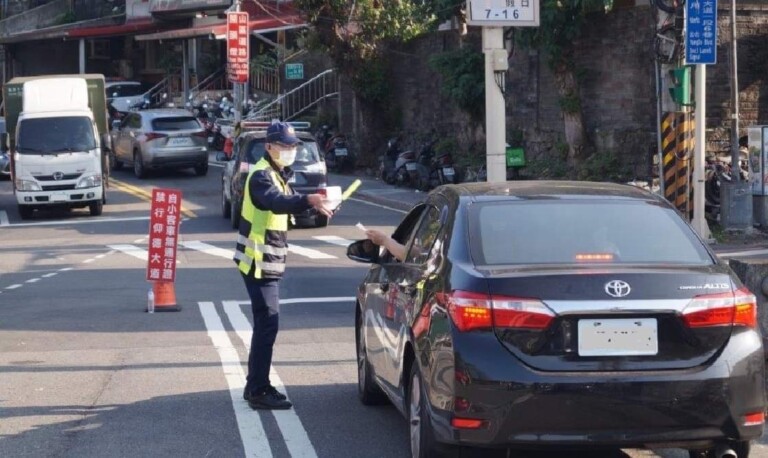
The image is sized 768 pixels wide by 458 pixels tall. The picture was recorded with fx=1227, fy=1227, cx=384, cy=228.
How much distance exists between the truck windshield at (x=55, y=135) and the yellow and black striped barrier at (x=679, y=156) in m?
12.5

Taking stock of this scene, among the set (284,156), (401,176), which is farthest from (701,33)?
(401,176)

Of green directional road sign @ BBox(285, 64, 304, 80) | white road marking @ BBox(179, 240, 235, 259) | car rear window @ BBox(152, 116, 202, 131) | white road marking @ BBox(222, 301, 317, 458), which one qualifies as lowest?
white road marking @ BBox(222, 301, 317, 458)

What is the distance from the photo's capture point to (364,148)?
34406 mm

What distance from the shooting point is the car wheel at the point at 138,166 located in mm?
33500

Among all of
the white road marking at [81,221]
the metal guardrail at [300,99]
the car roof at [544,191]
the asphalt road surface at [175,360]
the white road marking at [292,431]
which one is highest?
the metal guardrail at [300,99]

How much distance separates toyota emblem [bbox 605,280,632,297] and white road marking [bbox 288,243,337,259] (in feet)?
43.2

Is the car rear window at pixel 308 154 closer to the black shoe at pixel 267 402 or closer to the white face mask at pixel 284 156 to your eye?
the white face mask at pixel 284 156

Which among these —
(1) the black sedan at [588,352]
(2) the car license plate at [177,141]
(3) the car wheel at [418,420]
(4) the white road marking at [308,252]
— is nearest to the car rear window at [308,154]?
(4) the white road marking at [308,252]

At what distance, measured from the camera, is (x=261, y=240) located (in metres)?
8.28

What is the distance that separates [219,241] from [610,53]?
29.3 feet

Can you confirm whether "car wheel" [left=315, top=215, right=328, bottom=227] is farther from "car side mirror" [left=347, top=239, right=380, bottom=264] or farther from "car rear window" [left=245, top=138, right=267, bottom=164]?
"car side mirror" [left=347, top=239, right=380, bottom=264]

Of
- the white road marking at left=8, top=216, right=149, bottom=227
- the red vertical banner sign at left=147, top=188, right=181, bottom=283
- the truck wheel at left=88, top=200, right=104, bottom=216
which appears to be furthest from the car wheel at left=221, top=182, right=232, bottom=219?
the red vertical banner sign at left=147, top=188, right=181, bottom=283

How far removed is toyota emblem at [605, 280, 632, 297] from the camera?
5762 mm

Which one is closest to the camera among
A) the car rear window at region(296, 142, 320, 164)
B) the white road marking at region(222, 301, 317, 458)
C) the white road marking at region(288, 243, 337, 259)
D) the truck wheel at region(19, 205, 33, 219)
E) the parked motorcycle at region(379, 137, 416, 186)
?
the white road marking at region(222, 301, 317, 458)
